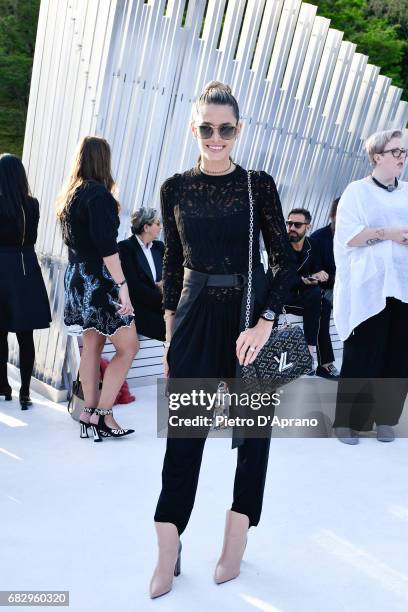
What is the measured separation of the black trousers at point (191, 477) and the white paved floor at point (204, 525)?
301 mm

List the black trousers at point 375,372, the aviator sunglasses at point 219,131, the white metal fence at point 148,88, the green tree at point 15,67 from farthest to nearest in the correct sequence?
the green tree at point 15,67 < the white metal fence at point 148,88 < the black trousers at point 375,372 < the aviator sunglasses at point 219,131

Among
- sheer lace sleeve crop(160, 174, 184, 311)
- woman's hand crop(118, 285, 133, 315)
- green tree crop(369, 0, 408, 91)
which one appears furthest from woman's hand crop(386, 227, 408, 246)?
green tree crop(369, 0, 408, 91)

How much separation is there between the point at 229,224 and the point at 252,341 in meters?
0.41

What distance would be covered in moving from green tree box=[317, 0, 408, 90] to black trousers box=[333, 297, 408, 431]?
74.6ft

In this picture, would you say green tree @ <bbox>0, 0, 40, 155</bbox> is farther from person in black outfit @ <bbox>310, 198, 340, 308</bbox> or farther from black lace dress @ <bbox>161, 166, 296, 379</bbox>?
black lace dress @ <bbox>161, 166, 296, 379</bbox>

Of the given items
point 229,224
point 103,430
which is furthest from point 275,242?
point 103,430

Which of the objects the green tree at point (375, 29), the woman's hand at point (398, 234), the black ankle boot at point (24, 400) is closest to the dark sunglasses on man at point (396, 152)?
the woman's hand at point (398, 234)

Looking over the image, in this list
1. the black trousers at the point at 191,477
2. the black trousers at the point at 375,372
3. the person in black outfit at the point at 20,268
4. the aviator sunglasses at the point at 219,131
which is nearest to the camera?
the aviator sunglasses at the point at 219,131

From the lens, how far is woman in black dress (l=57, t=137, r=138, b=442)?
4145mm

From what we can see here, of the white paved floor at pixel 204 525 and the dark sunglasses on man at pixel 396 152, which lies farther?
the dark sunglasses on man at pixel 396 152

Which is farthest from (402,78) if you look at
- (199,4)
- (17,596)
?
(17,596)

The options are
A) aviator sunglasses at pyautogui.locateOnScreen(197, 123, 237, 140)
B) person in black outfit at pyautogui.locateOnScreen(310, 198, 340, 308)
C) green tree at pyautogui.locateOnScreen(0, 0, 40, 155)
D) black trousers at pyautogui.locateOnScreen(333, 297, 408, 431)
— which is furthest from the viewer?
green tree at pyautogui.locateOnScreen(0, 0, 40, 155)

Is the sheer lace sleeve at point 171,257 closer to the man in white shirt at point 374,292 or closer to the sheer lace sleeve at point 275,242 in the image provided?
the sheer lace sleeve at point 275,242

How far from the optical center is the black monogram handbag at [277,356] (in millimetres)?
2682
